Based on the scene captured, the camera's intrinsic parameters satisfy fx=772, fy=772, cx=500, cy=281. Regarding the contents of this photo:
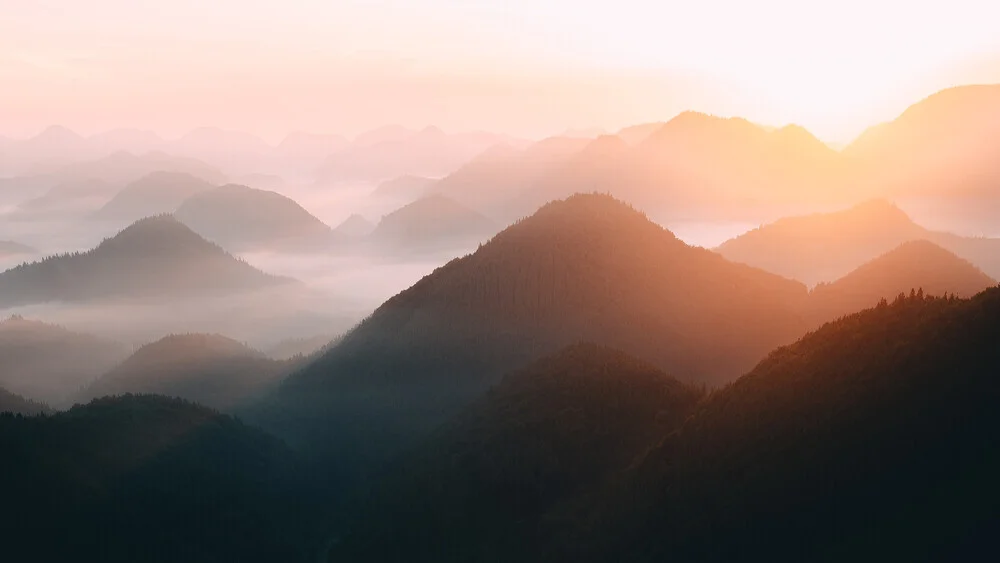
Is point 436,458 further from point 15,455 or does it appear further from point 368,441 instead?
point 15,455

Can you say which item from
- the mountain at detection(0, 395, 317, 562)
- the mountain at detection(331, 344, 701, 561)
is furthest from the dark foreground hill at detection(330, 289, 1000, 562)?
the mountain at detection(0, 395, 317, 562)


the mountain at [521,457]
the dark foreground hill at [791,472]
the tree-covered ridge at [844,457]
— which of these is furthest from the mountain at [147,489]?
the tree-covered ridge at [844,457]

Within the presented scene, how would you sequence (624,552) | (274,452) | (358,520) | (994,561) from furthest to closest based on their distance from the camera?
1. (274,452)
2. (358,520)
3. (624,552)
4. (994,561)

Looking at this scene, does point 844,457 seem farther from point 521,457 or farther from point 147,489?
point 147,489

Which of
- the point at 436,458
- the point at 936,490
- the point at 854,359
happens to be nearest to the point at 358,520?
the point at 436,458

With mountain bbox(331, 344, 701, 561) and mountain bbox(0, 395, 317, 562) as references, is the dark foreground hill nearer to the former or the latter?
mountain bbox(331, 344, 701, 561)

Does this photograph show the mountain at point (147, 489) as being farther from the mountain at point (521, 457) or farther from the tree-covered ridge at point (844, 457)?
the tree-covered ridge at point (844, 457)
